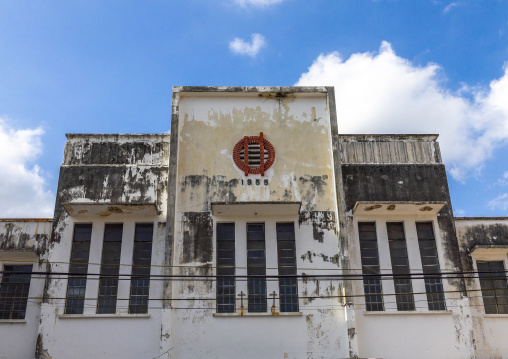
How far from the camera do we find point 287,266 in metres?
18.8

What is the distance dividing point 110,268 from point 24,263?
3.13 metres

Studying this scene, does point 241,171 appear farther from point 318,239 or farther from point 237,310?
point 237,310

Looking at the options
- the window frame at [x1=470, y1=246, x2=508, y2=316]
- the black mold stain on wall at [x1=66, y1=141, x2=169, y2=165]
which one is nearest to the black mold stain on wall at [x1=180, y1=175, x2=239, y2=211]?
the black mold stain on wall at [x1=66, y1=141, x2=169, y2=165]

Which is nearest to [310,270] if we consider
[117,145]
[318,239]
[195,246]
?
[318,239]

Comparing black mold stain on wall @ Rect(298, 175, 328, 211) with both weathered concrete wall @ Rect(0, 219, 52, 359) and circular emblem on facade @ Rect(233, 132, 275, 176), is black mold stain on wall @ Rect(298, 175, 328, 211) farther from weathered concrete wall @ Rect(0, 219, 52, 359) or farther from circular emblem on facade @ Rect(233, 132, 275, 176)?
weathered concrete wall @ Rect(0, 219, 52, 359)

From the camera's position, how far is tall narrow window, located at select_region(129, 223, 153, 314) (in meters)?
18.3

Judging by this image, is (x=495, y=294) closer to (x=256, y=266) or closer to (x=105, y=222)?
(x=256, y=266)

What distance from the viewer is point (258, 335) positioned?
1780 cm

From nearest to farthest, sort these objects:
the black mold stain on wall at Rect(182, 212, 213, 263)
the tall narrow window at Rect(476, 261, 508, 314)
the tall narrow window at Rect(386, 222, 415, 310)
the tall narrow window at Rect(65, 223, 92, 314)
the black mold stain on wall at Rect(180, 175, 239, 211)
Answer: the tall narrow window at Rect(65, 223, 92, 314) → the tall narrow window at Rect(386, 222, 415, 310) → the black mold stain on wall at Rect(182, 212, 213, 263) → the tall narrow window at Rect(476, 261, 508, 314) → the black mold stain on wall at Rect(180, 175, 239, 211)

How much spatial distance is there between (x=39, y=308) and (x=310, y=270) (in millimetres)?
8885

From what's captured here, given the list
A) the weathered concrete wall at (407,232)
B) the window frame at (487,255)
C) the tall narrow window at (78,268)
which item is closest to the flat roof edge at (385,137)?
the weathered concrete wall at (407,232)

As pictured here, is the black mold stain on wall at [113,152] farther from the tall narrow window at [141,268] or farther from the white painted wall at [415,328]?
the white painted wall at [415,328]

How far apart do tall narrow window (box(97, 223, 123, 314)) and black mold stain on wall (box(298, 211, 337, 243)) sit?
6.13 metres

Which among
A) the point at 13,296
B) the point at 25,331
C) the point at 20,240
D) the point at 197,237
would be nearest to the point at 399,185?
the point at 197,237
